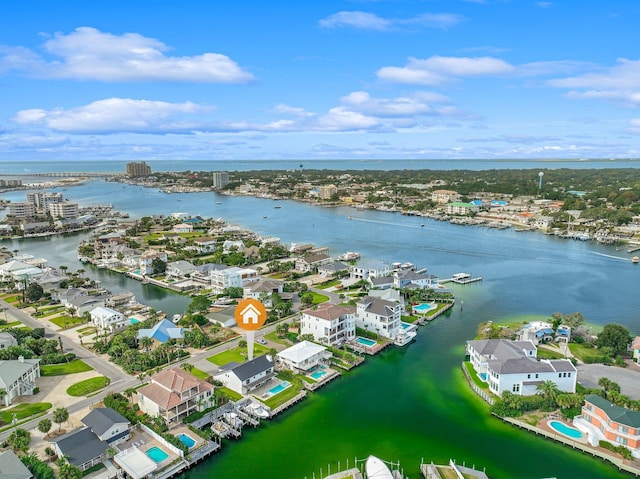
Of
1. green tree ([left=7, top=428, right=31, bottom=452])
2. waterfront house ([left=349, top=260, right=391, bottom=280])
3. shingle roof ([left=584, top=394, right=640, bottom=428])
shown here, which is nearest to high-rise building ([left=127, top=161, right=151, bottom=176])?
waterfront house ([left=349, top=260, right=391, bottom=280])

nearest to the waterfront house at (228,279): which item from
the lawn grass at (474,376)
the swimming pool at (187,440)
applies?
the swimming pool at (187,440)

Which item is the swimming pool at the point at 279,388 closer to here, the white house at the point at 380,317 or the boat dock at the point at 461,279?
the white house at the point at 380,317

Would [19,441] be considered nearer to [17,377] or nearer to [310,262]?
[17,377]

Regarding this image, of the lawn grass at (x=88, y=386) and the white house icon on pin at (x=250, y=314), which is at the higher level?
the white house icon on pin at (x=250, y=314)

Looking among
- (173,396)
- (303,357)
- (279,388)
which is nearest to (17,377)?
(173,396)

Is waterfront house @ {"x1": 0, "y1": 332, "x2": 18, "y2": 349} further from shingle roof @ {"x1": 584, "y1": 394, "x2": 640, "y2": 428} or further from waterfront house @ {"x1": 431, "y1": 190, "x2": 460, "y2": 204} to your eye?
waterfront house @ {"x1": 431, "y1": 190, "x2": 460, "y2": 204}

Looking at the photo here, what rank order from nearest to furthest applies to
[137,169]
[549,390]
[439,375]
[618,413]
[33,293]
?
1. [618,413]
2. [549,390]
3. [439,375]
4. [33,293]
5. [137,169]
